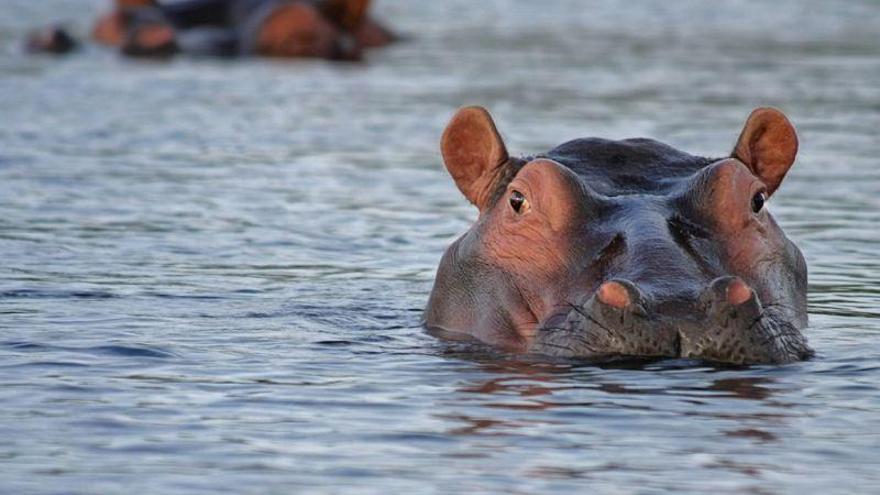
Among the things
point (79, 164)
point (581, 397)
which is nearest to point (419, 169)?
point (79, 164)

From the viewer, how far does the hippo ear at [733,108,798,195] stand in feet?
30.6

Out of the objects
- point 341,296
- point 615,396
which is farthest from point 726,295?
point 341,296

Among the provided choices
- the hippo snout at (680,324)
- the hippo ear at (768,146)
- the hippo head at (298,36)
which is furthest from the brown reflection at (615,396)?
the hippo head at (298,36)

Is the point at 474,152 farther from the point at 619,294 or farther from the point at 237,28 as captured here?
the point at 237,28

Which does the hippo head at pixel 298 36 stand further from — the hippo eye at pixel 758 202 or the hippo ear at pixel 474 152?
the hippo eye at pixel 758 202

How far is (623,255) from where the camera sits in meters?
8.30

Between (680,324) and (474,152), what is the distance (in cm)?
214

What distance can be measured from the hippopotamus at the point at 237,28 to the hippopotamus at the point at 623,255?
17.5 metres

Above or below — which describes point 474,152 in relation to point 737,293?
above

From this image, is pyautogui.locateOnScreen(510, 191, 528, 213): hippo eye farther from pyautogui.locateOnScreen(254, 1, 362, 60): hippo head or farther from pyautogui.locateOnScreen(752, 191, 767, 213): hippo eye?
pyautogui.locateOnScreen(254, 1, 362, 60): hippo head

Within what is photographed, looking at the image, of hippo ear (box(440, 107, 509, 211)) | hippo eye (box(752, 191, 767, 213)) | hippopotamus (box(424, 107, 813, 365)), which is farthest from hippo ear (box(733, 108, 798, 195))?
hippo ear (box(440, 107, 509, 211))

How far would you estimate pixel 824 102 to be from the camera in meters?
20.4

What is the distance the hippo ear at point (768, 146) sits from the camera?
934 cm

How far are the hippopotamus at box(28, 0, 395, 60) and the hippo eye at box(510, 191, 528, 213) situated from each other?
712 inches
